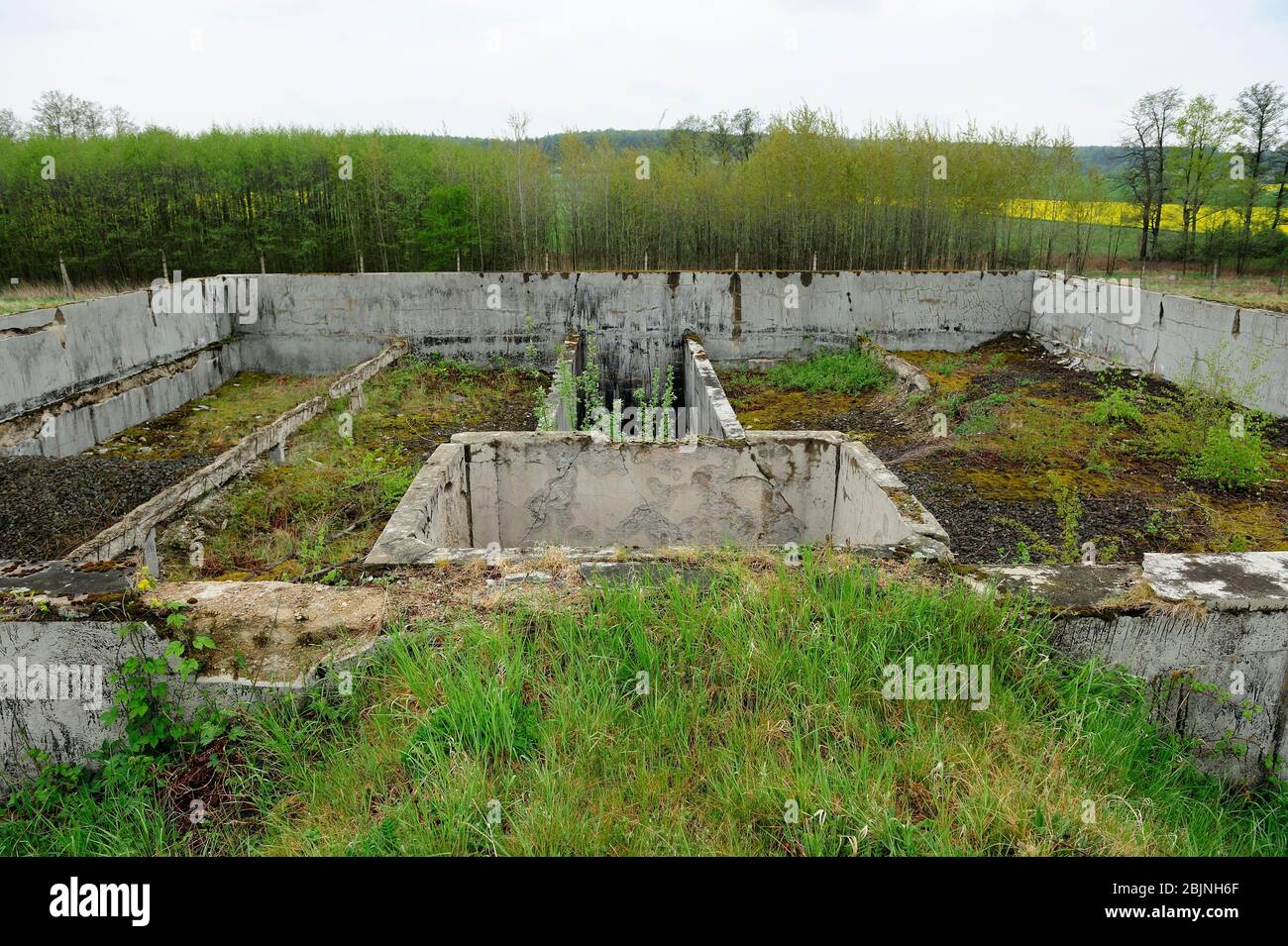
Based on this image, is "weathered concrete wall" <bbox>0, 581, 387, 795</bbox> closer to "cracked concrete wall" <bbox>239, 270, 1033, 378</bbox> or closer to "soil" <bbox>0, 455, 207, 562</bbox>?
"soil" <bbox>0, 455, 207, 562</bbox>

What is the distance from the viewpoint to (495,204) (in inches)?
545

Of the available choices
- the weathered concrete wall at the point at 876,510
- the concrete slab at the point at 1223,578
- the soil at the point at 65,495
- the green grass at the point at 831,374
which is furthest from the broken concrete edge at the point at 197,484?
the green grass at the point at 831,374

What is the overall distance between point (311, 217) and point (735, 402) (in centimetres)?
889

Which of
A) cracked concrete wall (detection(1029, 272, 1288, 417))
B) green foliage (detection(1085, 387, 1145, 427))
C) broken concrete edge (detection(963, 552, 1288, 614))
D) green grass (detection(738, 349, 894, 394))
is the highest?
cracked concrete wall (detection(1029, 272, 1288, 417))

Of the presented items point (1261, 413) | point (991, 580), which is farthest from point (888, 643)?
point (1261, 413)

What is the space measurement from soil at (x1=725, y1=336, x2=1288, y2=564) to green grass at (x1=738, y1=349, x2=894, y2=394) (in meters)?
0.26

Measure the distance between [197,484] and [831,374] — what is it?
25.9ft

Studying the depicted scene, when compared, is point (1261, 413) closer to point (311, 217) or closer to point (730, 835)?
point (730, 835)

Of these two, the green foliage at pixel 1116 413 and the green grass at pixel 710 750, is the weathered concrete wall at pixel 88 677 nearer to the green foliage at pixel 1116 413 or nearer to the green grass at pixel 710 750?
the green grass at pixel 710 750

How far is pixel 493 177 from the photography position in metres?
13.8

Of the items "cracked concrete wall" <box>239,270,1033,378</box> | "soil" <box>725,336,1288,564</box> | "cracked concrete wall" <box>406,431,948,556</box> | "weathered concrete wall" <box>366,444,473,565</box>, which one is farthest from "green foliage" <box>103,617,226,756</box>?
"cracked concrete wall" <box>239,270,1033,378</box>

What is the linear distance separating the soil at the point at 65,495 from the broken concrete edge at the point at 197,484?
191 millimetres

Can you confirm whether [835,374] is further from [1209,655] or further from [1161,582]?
[1209,655]

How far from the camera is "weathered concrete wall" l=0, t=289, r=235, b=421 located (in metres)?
7.81
